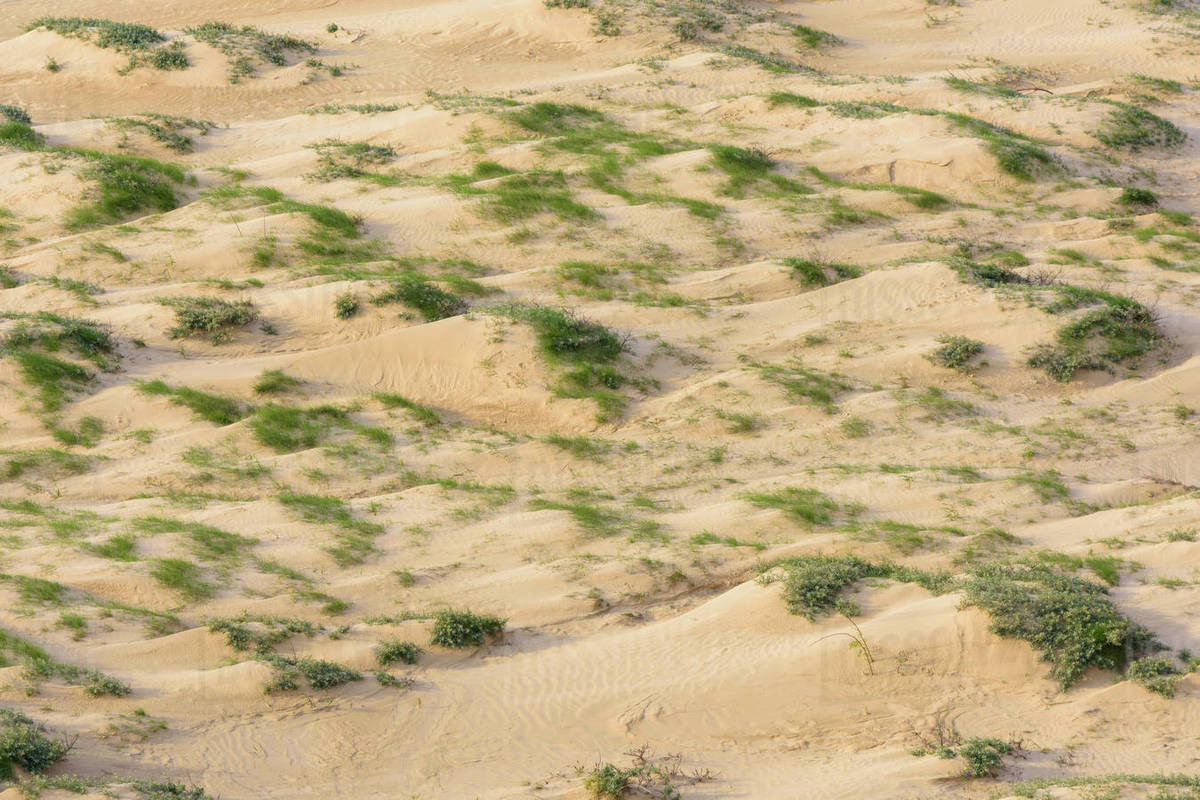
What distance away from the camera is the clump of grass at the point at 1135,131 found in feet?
59.5

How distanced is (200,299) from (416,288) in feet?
7.23

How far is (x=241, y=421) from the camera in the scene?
11.6 metres

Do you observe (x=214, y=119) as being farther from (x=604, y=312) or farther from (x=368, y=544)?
(x=368, y=544)

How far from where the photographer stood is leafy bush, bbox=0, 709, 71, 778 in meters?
7.13

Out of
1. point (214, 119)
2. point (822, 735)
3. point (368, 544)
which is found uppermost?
point (214, 119)

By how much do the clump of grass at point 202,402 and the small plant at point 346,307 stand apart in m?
1.63

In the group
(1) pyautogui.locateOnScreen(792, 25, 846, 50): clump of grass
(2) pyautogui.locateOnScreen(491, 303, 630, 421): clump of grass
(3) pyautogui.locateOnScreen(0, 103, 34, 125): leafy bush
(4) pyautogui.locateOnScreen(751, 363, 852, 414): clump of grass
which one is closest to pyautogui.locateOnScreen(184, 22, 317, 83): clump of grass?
(3) pyautogui.locateOnScreen(0, 103, 34, 125): leafy bush

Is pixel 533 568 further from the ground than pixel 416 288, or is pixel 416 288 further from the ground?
pixel 416 288

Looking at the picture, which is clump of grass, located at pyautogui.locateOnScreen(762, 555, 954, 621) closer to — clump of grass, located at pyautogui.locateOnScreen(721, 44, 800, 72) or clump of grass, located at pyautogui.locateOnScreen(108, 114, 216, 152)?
clump of grass, located at pyautogui.locateOnScreen(108, 114, 216, 152)

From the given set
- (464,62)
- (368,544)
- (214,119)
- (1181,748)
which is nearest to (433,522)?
(368,544)

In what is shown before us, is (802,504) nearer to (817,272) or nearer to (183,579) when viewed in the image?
(817,272)

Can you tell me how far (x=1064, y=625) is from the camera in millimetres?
8828

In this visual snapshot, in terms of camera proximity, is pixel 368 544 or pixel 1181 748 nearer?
pixel 1181 748

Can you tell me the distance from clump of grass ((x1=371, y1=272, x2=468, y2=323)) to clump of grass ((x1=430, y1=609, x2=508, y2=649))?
4.60m
